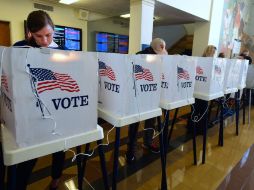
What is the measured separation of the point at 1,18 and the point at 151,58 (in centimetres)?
370

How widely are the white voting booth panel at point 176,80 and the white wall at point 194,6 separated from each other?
2.26 meters

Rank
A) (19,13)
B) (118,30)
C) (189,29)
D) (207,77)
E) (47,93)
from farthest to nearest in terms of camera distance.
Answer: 1. (189,29)
2. (118,30)
3. (19,13)
4. (207,77)
5. (47,93)

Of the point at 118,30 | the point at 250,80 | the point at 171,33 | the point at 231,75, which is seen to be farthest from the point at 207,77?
the point at 171,33

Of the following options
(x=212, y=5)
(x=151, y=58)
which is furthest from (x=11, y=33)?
(x=212, y=5)

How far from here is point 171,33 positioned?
8203mm

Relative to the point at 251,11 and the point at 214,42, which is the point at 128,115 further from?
the point at 251,11

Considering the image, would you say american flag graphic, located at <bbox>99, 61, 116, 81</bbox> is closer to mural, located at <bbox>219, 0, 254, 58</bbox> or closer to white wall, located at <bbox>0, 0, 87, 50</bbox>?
white wall, located at <bbox>0, 0, 87, 50</bbox>

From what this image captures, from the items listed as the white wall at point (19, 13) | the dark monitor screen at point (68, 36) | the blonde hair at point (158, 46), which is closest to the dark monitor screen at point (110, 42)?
the dark monitor screen at point (68, 36)

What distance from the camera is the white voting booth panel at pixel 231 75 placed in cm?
211

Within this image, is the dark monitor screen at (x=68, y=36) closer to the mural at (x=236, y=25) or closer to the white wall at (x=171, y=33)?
the mural at (x=236, y=25)

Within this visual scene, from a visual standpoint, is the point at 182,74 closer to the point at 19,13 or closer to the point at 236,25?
the point at 19,13

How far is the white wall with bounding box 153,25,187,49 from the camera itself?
8023 mm

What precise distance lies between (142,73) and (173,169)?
3.72 ft

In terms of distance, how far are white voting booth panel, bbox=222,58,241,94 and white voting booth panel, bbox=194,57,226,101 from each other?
152mm
